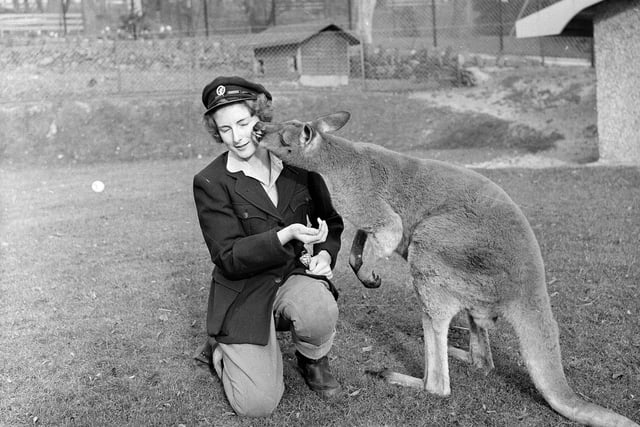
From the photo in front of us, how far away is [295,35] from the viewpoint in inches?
607

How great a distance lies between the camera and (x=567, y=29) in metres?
8.67

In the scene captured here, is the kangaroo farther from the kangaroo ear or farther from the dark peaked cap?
the dark peaked cap

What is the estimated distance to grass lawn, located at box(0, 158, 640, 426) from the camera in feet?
9.50

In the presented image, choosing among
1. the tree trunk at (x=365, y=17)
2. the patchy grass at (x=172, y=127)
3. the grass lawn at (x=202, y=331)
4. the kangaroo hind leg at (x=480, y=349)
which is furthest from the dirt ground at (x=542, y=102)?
the kangaroo hind leg at (x=480, y=349)

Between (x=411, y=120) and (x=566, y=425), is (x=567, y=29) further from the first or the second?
(x=566, y=425)

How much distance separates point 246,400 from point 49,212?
5.33m

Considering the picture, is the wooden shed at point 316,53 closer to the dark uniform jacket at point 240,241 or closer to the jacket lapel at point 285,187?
the jacket lapel at point 285,187

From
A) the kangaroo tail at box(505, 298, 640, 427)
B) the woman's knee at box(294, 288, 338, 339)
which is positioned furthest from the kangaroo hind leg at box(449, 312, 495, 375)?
the woman's knee at box(294, 288, 338, 339)

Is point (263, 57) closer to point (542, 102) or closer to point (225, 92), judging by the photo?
point (542, 102)

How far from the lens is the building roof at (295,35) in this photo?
14.9 meters

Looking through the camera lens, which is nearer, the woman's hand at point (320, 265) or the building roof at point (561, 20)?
Result: the woman's hand at point (320, 265)

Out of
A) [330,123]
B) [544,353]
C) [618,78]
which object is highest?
[330,123]

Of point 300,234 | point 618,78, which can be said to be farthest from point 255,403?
point 618,78

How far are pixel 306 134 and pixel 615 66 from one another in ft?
19.7
